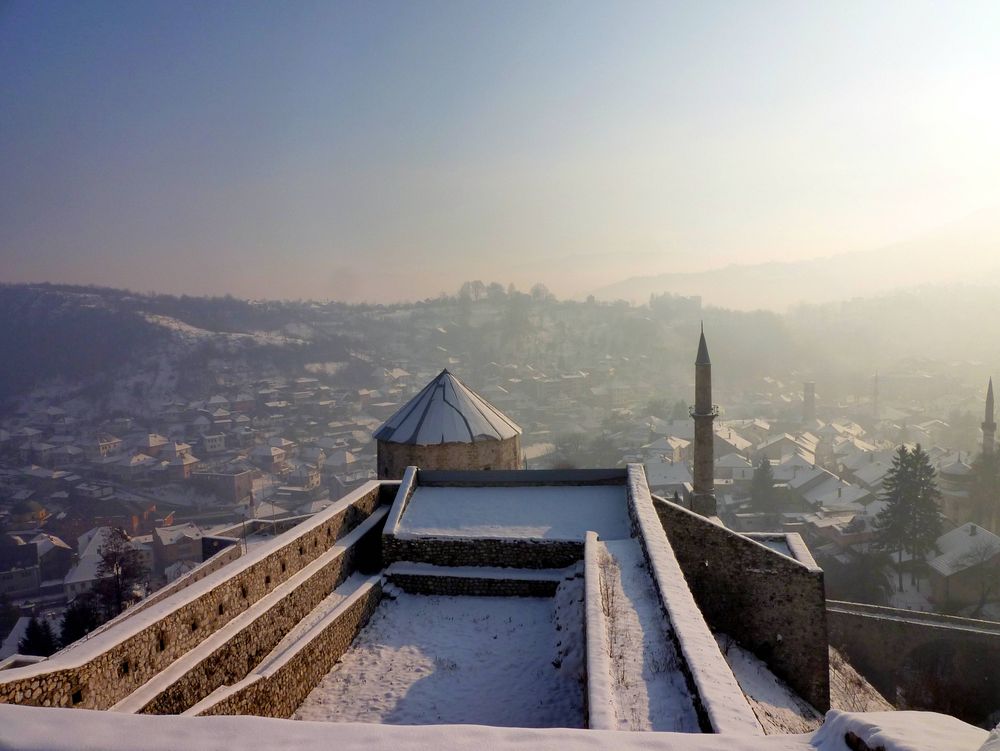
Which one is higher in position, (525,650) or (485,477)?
(485,477)

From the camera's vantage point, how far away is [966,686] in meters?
15.2

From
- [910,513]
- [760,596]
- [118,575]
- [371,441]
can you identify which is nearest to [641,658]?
[760,596]

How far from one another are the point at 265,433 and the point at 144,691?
66927 mm

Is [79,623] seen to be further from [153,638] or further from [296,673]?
[153,638]

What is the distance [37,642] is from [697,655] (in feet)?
82.3

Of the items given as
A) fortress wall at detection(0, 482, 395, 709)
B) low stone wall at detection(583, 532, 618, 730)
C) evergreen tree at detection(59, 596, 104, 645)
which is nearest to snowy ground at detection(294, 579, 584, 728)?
low stone wall at detection(583, 532, 618, 730)

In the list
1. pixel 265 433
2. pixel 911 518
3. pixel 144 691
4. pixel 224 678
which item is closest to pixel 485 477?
pixel 224 678

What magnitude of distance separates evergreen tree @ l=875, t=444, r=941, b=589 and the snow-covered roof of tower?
20284 mm

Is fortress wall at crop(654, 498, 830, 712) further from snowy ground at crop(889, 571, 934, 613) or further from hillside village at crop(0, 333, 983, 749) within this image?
snowy ground at crop(889, 571, 934, 613)

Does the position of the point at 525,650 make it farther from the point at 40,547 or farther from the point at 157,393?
the point at 157,393

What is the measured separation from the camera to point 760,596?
31.0 feet

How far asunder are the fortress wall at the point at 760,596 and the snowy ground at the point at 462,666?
101 inches

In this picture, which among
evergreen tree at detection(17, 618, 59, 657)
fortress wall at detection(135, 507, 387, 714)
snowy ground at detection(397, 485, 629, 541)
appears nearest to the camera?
fortress wall at detection(135, 507, 387, 714)

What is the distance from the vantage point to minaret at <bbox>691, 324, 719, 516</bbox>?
1739cm
